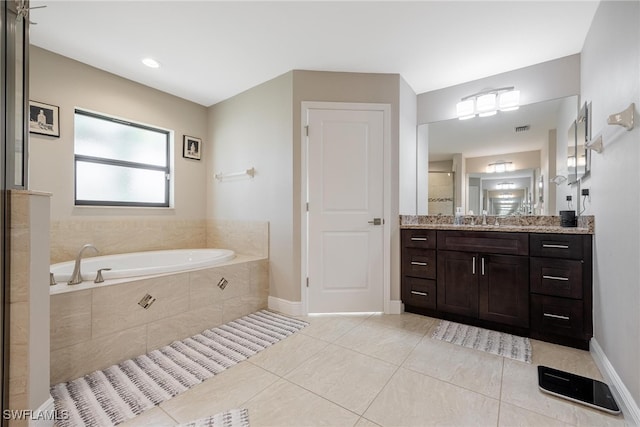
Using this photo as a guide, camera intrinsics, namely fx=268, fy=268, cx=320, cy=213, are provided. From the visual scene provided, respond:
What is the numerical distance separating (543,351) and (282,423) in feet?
6.12

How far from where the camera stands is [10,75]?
1.18 metres

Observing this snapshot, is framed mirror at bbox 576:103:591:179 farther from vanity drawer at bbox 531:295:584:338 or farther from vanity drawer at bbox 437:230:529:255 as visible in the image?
vanity drawer at bbox 531:295:584:338

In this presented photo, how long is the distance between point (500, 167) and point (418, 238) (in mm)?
1127

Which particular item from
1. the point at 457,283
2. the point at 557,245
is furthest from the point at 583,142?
the point at 457,283

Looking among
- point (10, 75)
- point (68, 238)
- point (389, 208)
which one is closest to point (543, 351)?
point (389, 208)

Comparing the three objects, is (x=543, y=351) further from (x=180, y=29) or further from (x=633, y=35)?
(x=180, y=29)

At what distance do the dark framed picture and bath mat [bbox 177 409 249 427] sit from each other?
260 cm

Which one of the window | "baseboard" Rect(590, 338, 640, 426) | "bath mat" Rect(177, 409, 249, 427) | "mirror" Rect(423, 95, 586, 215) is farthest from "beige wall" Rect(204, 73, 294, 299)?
"baseboard" Rect(590, 338, 640, 426)

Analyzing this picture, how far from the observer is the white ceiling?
5.97ft

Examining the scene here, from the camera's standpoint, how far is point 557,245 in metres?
1.98

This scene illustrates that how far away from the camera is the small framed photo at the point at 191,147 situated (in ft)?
10.8

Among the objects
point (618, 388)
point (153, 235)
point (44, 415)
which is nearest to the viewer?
point (44, 415)

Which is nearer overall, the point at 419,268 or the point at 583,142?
the point at 583,142

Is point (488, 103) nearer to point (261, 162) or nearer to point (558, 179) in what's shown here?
point (558, 179)
